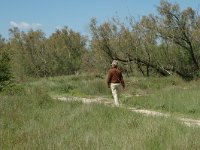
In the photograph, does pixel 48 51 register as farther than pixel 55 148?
Yes

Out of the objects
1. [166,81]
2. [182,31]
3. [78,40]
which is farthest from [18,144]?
[78,40]

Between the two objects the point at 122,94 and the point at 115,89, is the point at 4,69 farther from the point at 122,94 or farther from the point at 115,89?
the point at 115,89

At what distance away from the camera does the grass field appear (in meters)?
9.44

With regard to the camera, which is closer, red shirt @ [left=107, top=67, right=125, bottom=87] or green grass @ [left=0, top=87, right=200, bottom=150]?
green grass @ [left=0, top=87, right=200, bottom=150]

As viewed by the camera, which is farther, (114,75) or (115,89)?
(115,89)

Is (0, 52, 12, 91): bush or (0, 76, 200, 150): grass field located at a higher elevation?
(0, 52, 12, 91): bush

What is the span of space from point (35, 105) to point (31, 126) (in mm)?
4566

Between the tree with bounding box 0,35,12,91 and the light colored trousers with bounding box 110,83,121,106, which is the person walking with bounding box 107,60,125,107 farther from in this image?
the tree with bounding box 0,35,12,91

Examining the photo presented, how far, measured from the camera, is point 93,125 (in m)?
11.9

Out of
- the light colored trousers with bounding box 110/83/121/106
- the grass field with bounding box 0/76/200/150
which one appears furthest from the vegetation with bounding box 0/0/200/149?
the light colored trousers with bounding box 110/83/121/106

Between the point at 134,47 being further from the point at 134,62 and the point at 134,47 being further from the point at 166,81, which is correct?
the point at 166,81

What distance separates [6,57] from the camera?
23984 millimetres

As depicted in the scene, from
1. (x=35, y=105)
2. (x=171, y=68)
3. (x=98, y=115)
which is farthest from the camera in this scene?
(x=171, y=68)

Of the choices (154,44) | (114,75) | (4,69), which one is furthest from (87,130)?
(154,44)
